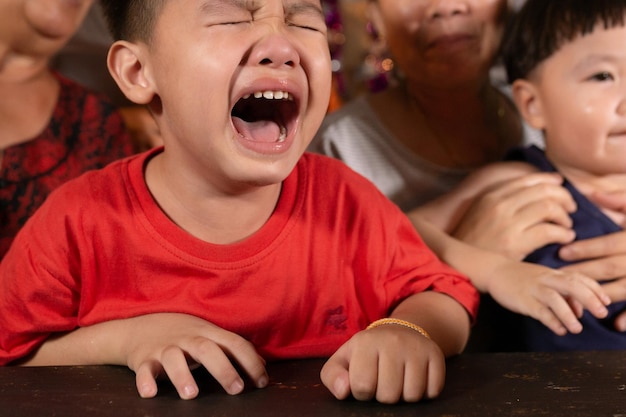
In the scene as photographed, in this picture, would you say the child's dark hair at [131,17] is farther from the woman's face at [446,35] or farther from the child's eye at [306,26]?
the woman's face at [446,35]

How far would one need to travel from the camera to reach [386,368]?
79 cm

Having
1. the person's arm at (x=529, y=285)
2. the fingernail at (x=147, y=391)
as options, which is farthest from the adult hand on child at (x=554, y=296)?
the fingernail at (x=147, y=391)

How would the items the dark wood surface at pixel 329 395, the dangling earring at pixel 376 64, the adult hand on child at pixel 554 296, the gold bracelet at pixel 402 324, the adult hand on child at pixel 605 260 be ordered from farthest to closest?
the dangling earring at pixel 376 64
the adult hand on child at pixel 605 260
the adult hand on child at pixel 554 296
the gold bracelet at pixel 402 324
the dark wood surface at pixel 329 395

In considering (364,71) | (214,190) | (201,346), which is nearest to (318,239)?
(214,190)

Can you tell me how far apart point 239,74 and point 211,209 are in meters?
0.20

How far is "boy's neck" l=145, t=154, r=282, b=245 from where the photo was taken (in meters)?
1.01

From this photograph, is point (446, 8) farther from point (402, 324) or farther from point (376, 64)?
point (376, 64)

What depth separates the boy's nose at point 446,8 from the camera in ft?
4.75

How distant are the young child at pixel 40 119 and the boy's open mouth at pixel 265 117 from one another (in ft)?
1.64

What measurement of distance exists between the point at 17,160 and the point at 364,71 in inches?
69.9

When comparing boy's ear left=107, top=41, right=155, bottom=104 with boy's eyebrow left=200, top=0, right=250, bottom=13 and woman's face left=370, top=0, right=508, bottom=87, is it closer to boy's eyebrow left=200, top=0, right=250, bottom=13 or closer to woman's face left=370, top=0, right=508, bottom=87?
boy's eyebrow left=200, top=0, right=250, bottom=13

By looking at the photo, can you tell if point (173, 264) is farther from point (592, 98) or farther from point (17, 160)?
point (592, 98)

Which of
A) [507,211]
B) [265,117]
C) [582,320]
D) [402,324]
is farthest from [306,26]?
[582,320]

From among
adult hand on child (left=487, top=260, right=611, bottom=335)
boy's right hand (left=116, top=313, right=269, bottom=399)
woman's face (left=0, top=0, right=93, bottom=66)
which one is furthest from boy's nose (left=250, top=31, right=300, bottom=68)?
woman's face (left=0, top=0, right=93, bottom=66)
